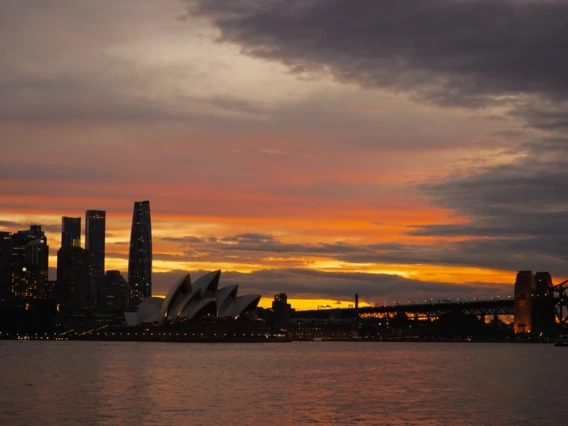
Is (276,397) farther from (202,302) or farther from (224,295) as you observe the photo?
(224,295)

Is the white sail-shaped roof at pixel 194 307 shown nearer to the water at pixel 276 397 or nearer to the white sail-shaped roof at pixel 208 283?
the white sail-shaped roof at pixel 208 283

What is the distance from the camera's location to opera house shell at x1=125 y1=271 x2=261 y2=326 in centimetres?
18362

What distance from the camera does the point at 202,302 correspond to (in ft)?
602

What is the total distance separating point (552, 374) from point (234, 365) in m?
32.7

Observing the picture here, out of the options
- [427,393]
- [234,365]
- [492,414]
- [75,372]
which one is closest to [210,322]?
[234,365]

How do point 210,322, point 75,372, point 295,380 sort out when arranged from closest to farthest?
point 295,380 < point 75,372 < point 210,322

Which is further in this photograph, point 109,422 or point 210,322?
point 210,322

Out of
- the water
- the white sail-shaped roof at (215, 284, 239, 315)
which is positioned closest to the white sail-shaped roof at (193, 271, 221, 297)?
the white sail-shaped roof at (215, 284, 239, 315)

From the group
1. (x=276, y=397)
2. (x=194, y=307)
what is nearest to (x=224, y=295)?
(x=194, y=307)

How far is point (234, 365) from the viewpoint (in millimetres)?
105812

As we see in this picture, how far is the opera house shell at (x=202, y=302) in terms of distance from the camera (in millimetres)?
183625

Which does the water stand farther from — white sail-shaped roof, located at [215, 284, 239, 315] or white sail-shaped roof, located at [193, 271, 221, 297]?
white sail-shaped roof, located at [215, 284, 239, 315]

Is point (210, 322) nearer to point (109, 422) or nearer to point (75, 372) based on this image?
point (75, 372)

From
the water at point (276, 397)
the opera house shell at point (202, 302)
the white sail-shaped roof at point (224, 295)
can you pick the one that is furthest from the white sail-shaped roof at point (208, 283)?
the water at point (276, 397)
